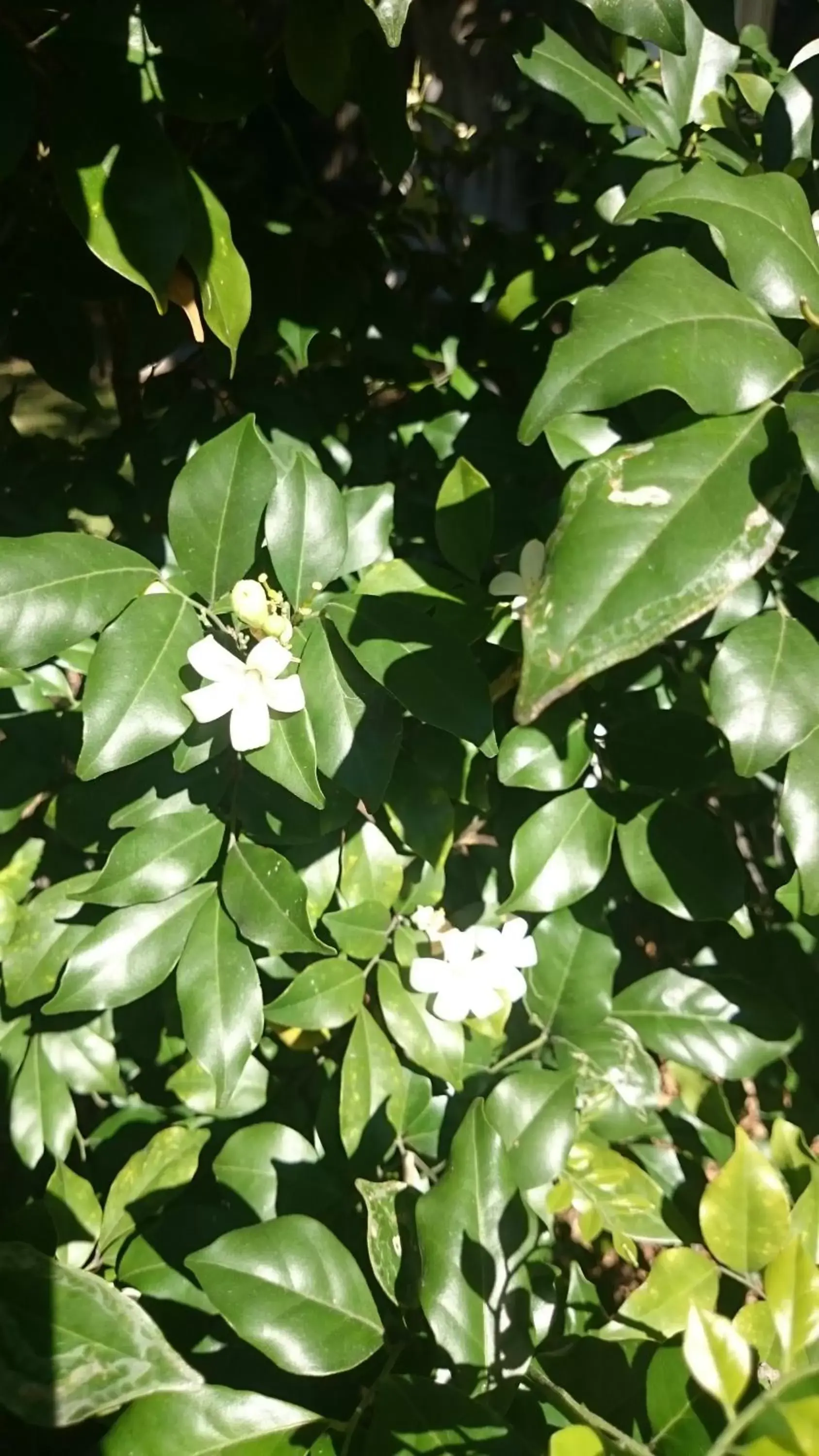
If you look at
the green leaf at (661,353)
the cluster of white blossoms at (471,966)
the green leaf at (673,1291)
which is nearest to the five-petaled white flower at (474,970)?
the cluster of white blossoms at (471,966)

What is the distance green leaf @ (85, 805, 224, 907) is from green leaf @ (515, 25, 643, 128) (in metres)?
0.66

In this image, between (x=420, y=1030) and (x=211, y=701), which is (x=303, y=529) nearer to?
(x=211, y=701)

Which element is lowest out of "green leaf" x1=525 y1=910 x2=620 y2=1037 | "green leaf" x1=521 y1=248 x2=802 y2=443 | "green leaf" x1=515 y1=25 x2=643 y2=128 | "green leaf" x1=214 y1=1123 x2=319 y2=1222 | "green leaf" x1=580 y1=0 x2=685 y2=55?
"green leaf" x1=214 y1=1123 x2=319 y2=1222

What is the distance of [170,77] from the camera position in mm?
642

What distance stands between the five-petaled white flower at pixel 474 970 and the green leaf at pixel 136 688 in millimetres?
329

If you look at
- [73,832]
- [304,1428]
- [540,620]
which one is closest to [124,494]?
[73,832]

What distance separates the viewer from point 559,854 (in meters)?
0.76

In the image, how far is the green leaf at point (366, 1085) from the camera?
31.0 inches

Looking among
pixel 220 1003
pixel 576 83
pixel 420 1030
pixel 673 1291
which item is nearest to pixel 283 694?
pixel 220 1003

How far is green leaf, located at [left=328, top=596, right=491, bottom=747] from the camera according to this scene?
0.59 m

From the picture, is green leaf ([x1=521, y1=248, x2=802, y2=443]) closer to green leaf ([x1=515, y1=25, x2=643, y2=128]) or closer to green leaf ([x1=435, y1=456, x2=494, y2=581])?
green leaf ([x1=435, y1=456, x2=494, y2=581])

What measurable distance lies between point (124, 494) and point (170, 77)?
0.39m

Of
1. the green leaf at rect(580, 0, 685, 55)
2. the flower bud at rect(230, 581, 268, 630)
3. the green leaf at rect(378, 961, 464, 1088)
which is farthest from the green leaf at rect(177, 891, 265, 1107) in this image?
the green leaf at rect(580, 0, 685, 55)

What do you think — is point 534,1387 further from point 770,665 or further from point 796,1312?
point 770,665
